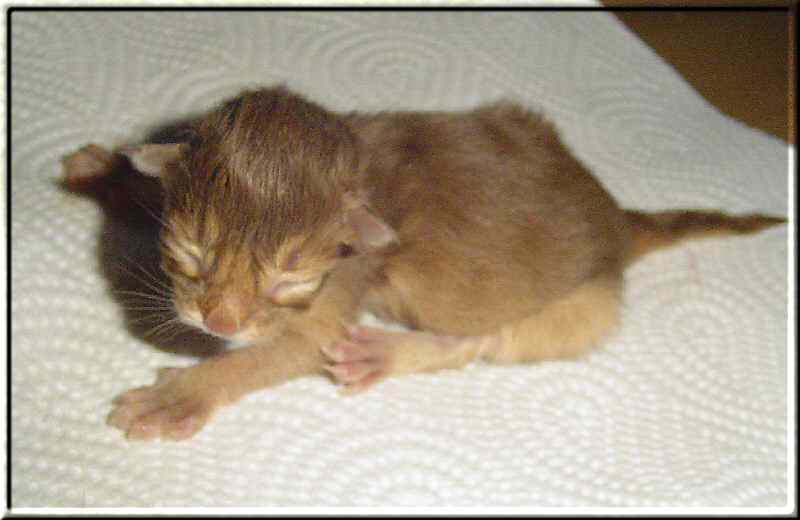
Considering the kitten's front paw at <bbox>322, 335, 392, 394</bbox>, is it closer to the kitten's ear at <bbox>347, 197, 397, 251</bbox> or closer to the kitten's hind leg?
the kitten's ear at <bbox>347, 197, 397, 251</bbox>

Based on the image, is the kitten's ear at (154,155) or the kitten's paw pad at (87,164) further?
the kitten's paw pad at (87,164)

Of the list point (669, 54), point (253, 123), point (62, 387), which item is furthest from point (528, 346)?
point (669, 54)

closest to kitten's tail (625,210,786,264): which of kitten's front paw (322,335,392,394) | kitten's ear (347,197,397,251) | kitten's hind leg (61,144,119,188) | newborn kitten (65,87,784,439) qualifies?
newborn kitten (65,87,784,439)

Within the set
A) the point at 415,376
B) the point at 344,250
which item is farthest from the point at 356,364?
the point at 344,250

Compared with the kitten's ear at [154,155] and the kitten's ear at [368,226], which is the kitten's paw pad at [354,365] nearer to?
the kitten's ear at [368,226]

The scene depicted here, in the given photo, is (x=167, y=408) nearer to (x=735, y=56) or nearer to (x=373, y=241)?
(x=373, y=241)

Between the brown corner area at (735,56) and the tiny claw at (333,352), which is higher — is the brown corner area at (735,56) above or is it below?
above

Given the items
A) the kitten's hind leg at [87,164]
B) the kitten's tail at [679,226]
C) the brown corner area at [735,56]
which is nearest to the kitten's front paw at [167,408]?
the kitten's hind leg at [87,164]
